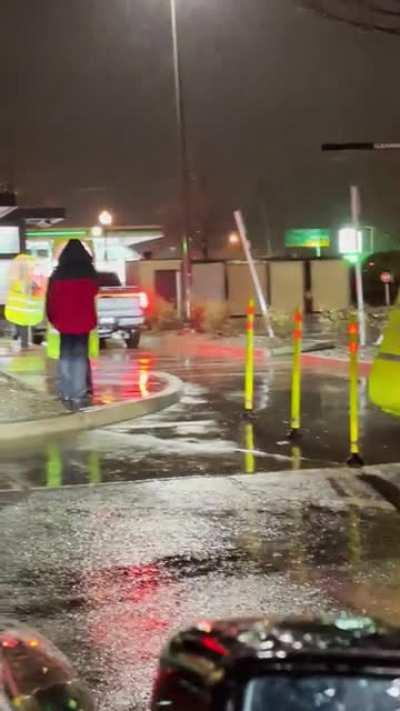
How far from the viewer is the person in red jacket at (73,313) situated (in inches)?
492

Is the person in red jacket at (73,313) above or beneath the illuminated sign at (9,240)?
beneath

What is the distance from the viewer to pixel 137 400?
1312cm

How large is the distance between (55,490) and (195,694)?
681cm

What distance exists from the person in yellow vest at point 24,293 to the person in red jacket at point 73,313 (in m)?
8.53

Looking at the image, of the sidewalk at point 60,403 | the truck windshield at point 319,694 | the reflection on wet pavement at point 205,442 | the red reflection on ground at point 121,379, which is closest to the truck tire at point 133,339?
the red reflection on ground at point 121,379

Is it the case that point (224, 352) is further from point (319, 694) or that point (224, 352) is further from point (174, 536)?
point (319, 694)

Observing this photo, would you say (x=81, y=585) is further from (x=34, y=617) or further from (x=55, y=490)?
→ (x=55, y=490)

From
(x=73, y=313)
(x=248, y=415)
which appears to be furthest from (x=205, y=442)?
(x=73, y=313)

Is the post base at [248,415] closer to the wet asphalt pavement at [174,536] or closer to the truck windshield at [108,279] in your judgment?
the wet asphalt pavement at [174,536]

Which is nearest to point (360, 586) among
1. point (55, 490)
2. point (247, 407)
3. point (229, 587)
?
point (229, 587)

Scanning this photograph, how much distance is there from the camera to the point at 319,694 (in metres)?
1.83

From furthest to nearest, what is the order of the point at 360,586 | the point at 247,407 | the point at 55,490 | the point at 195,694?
the point at 247,407 → the point at 55,490 → the point at 360,586 → the point at 195,694

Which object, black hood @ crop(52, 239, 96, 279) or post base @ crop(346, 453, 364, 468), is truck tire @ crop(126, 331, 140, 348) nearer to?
black hood @ crop(52, 239, 96, 279)

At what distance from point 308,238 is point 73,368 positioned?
77385 mm
